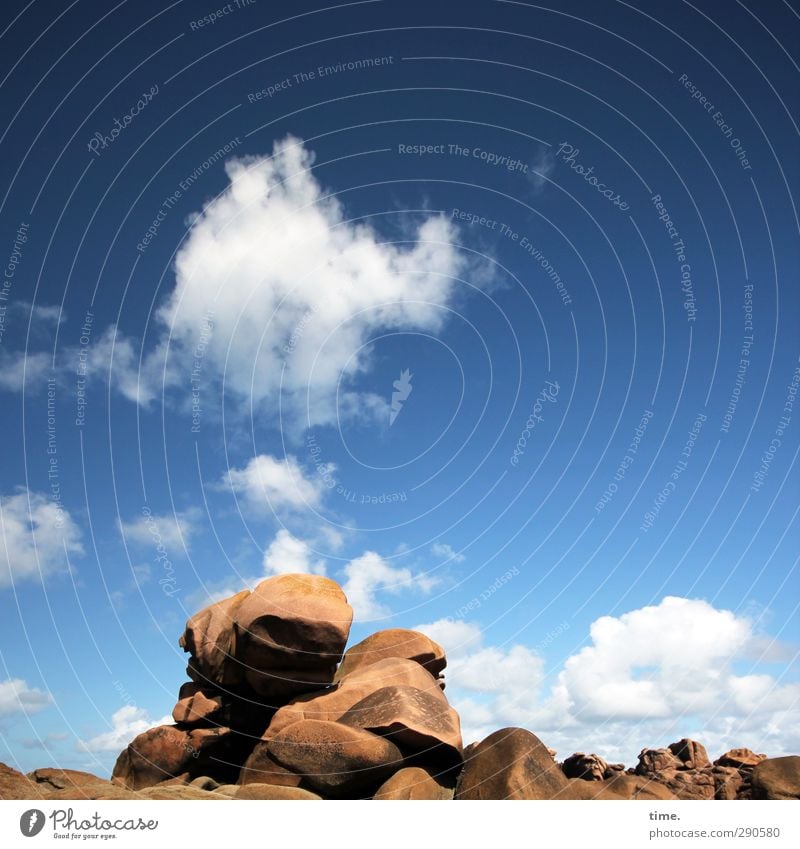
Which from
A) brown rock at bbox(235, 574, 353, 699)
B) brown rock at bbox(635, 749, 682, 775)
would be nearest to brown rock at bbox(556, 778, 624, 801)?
brown rock at bbox(635, 749, 682, 775)

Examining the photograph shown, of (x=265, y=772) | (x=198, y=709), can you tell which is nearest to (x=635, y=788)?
(x=265, y=772)

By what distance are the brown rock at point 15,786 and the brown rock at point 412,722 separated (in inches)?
380

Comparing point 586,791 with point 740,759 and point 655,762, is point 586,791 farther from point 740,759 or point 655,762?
point 740,759

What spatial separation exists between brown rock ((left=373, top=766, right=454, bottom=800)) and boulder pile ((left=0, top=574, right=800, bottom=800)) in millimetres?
40

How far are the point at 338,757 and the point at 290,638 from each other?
5.67 metres

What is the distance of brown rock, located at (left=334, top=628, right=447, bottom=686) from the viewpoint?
2933 centimetres

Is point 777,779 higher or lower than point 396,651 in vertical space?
lower

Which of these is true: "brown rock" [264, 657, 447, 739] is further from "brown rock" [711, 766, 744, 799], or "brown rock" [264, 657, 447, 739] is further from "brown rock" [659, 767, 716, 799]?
"brown rock" [711, 766, 744, 799]

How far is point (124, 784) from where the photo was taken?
26.1 meters

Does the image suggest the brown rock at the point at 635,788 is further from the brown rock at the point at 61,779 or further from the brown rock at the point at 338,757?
the brown rock at the point at 61,779

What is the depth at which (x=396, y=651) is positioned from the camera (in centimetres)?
2948
